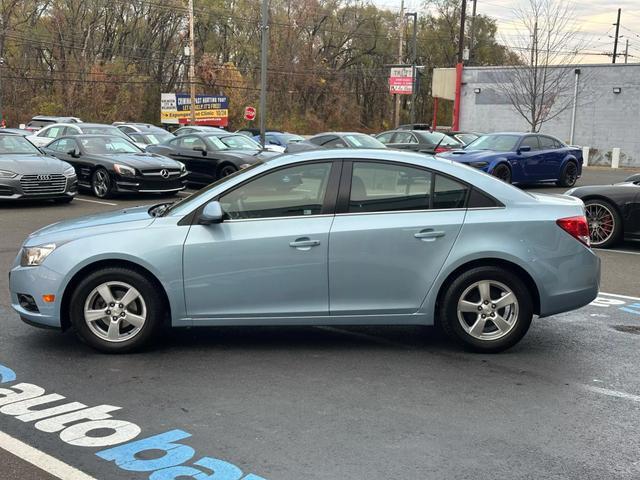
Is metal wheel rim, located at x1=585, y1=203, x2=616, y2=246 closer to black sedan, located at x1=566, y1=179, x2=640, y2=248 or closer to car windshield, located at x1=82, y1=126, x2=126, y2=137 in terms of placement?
black sedan, located at x1=566, y1=179, x2=640, y2=248

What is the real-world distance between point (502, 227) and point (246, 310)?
2020 mm

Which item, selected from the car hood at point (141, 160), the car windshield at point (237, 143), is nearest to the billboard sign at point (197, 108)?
the car windshield at point (237, 143)

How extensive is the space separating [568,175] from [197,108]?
33.6 metres

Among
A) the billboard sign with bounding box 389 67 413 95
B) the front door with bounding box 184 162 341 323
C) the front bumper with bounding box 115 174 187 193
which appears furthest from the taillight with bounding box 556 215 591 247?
the billboard sign with bounding box 389 67 413 95

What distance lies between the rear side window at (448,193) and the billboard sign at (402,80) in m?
41.4

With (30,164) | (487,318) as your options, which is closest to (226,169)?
(30,164)

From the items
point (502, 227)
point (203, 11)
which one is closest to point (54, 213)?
point (502, 227)

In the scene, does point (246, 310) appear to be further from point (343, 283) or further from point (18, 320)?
point (18, 320)

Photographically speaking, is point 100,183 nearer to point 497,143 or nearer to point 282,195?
point 497,143

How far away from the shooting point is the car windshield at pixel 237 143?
732 inches

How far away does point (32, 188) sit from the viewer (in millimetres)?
14258

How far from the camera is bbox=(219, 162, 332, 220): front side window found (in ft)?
17.9

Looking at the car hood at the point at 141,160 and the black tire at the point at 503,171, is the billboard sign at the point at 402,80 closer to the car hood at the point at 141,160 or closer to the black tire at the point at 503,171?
the black tire at the point at 503,171

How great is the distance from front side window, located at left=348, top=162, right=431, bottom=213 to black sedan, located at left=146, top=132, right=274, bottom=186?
1197cm
